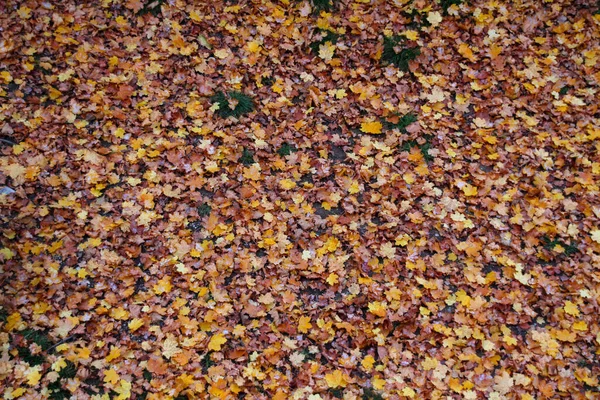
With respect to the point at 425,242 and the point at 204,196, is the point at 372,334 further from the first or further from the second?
the point at 204,196

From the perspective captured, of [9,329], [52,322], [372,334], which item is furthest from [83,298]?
[372,334]

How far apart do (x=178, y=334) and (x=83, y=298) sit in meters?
0.78

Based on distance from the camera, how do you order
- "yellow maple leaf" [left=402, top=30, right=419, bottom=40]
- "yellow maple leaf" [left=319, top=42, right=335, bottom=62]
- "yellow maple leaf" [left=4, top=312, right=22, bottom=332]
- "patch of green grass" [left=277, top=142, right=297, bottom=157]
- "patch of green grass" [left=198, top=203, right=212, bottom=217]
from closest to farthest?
"yellow maple leaf" [left=4, top=312, right=22, bottom=332]
"patch of green grass" [left=198, top=203, right=212, bottom=217]
"patch of green grass" [left=277, top=142, right=297, bottom=157]
"yellow maple leaf" [left=319, top=42, right=335, bottom=62]
"yellow maple leaf" [left=402, top=30, right=419, bottom=40]

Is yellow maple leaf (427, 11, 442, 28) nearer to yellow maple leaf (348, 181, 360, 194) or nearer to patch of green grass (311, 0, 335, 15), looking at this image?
patch of green grass (311, 0, 335, 15)

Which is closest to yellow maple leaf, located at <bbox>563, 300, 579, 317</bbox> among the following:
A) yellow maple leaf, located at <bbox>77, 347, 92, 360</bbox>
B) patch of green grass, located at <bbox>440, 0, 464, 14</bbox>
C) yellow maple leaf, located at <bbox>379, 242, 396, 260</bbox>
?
yellow maple leaf, located at <bbox>379, 242, 396, 260</bbox>

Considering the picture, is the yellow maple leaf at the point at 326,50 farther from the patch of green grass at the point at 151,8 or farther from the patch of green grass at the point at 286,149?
the patch of green grass at the point at 151,8

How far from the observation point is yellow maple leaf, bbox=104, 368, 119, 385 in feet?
12.0

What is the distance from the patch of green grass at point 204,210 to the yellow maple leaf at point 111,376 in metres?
1.44

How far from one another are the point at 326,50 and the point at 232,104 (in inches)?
50.2

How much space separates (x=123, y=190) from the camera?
4555mm

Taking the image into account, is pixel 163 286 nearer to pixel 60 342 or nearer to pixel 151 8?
pixel 60 342

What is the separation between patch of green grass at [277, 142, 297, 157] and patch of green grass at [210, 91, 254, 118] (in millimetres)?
521

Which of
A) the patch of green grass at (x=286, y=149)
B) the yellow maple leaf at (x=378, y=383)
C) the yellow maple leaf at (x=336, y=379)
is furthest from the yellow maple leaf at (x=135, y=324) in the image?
the patch of green grass at (x=286, y=149)

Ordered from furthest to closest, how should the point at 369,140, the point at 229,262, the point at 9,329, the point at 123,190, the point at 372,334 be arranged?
the point at 369,140 → the point at 123,190 → the point at 229,262 → the point at 372,334 → the point at 9,329
